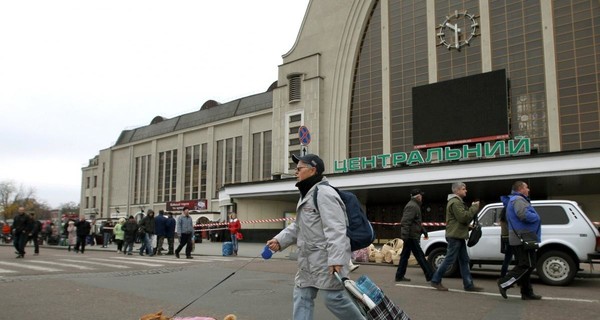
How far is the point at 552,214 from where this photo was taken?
405 inches

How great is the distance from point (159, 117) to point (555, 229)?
6471cm

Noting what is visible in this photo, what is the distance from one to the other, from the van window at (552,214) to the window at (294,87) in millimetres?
30136

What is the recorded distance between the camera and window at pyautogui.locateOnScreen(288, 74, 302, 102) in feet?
130

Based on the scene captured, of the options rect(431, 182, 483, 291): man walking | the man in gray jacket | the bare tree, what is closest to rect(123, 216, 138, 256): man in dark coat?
rect(431, 182, 483, 291): man walking

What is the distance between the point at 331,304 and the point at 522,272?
460 cm

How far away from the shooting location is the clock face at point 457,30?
31641mm

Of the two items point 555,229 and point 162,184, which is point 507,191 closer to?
point 555,229

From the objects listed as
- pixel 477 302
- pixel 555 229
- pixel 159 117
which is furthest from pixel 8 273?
pixel 159 117

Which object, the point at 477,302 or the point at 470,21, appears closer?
the point at 477,302

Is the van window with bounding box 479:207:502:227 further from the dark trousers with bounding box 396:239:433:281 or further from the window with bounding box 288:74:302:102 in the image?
the window with bounding box 288:74:302:102

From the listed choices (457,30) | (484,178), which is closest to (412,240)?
(484,178)

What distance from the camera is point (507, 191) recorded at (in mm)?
29281

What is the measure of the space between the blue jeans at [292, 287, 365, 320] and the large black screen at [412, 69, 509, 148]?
26828 millimetres

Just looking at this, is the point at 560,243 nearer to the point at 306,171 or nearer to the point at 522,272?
the point at 522,272
